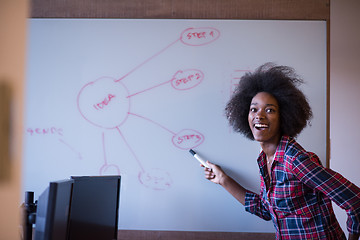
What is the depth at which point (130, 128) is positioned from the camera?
7.00 ft

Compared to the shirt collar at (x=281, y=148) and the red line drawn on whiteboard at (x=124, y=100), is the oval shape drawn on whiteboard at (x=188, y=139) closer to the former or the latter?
the red line drawn on whiteboard at (x=124, y=100)

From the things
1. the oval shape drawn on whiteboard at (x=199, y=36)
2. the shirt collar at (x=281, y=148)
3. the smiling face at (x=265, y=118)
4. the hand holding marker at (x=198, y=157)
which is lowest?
the hand holding marker at (x=198, y=157)

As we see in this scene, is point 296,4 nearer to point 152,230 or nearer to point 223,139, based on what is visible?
point 223,139

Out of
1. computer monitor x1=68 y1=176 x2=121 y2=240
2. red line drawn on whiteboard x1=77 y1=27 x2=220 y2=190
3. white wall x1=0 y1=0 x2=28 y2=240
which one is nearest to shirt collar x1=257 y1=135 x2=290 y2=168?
red line drawn on whiteboard x1=77 y1=27 x2=220 y2=190

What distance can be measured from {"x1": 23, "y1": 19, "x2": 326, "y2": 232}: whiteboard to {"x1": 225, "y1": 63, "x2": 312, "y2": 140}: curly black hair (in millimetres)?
215

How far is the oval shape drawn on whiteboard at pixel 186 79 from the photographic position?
2141 mm

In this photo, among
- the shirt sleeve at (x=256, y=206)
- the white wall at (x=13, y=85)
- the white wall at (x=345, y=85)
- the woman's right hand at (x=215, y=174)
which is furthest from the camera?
the white wall at (x=345, y=85)

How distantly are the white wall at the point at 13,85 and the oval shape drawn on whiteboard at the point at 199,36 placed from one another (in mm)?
Result: 1760

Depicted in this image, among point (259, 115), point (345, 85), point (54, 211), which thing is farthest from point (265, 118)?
point (345, 85)

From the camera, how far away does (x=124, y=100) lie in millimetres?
2141

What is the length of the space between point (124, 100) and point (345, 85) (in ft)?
5.01

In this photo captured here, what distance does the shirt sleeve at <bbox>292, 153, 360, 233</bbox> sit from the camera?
4.86 ft

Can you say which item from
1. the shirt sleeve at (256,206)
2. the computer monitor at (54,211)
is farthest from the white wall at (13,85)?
the shirt sleeve at (256,206)

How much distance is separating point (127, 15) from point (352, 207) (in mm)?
1519
